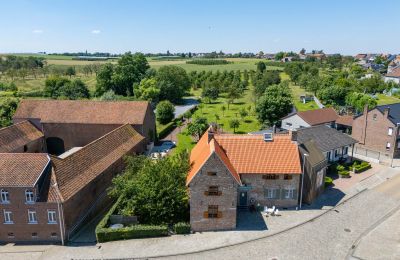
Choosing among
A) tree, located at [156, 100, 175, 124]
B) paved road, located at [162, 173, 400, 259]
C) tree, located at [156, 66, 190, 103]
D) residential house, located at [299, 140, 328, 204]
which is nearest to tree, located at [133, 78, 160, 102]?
tree, located at [156, 66, 190, 103]

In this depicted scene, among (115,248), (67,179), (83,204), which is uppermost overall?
(67,179)

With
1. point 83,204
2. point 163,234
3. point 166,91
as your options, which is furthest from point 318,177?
point 166,91

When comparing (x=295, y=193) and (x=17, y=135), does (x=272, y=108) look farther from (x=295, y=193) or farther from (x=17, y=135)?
(x=17, y=135)

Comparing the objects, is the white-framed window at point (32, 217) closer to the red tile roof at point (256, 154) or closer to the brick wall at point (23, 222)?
the brick wall at point (23, 222)

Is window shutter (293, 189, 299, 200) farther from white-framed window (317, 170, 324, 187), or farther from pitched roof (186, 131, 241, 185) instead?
pitched roof (186, 131, 241, 185)

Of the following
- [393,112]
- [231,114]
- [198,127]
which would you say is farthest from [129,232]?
[231,114]

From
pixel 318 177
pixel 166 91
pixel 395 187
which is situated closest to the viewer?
pixel 318 177

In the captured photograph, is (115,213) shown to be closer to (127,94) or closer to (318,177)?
(318,177)
